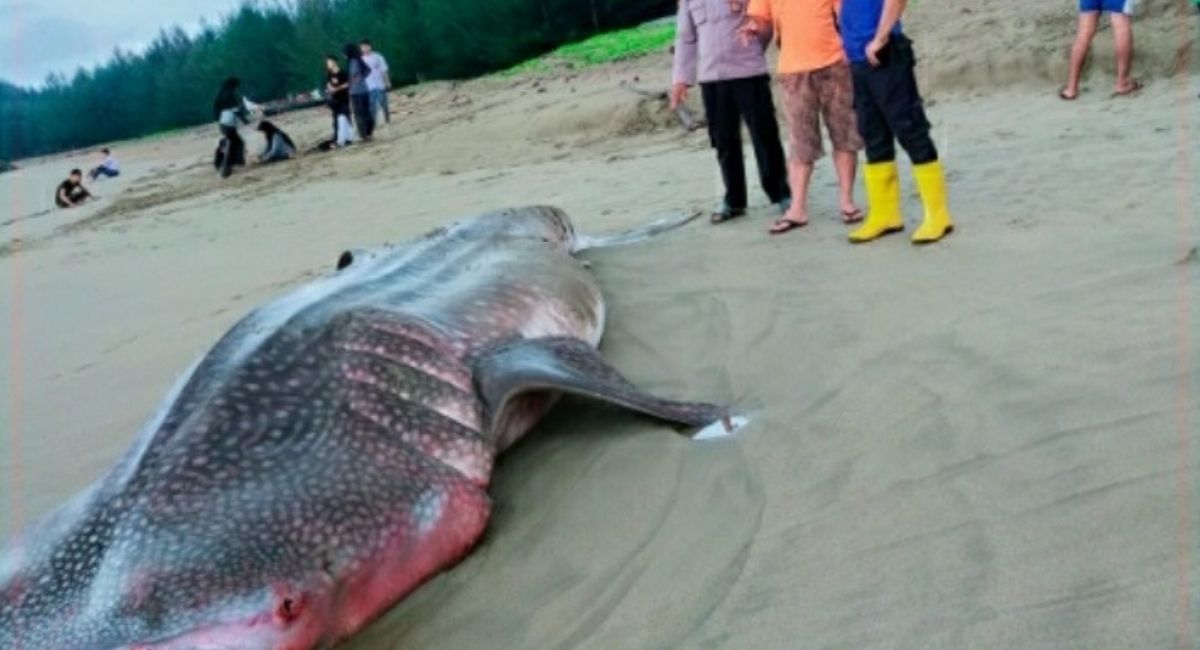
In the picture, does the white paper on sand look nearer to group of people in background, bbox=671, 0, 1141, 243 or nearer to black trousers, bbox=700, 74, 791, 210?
group of people in background, bbox=671, 0, 1141, 243

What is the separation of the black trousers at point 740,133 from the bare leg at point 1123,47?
3.33 metres

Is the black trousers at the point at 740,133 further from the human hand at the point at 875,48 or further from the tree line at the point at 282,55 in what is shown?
the tree line at the point at 282,55

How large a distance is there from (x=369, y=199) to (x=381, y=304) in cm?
878

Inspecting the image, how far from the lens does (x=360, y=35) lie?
48.0 metres

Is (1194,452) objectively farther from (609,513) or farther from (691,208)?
(691,208)

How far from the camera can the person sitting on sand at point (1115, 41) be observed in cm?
849

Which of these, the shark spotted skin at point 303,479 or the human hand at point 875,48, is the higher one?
the human hand at point 875,48

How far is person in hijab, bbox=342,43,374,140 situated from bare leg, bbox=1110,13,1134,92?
45.5ft

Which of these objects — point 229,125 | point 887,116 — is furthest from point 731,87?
point 229,125

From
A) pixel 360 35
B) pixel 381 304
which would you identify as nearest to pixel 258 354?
pixel 381 304

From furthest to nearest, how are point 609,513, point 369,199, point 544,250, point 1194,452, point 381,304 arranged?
point 369,199 → point 544,250 → point 381,304 → point 609,513 → point 1194,452

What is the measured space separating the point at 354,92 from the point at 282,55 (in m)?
41.2

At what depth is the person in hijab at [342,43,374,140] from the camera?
19.6 m

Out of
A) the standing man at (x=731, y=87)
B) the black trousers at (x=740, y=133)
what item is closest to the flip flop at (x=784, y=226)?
the standing man at (x=731, y=87)
